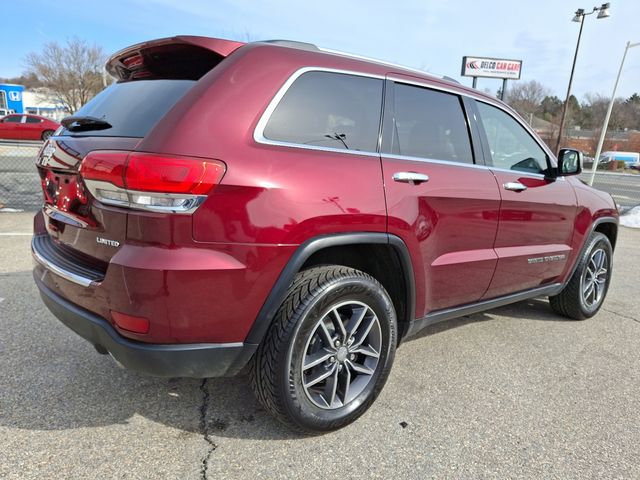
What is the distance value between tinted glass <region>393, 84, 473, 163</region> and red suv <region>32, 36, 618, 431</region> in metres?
0.01

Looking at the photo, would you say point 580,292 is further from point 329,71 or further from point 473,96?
point 329,71

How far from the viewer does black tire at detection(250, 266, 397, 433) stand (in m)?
2.17

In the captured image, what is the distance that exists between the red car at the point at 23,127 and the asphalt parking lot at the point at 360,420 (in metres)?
24.5

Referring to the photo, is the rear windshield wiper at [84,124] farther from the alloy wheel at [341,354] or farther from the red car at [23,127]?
the red car at [23,127]

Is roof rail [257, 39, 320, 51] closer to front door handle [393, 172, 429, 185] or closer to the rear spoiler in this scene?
the rear spoiler

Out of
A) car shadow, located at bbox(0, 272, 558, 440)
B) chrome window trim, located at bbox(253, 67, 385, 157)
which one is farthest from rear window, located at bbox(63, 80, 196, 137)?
car shadow, located at bbox(0, 272, 558, 440)

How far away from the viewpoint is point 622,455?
7.76 ft

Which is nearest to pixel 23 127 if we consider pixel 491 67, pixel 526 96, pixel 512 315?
pixel 491 67

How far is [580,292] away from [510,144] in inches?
62.6

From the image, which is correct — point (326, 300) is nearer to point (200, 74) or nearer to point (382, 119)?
point (382, 119)

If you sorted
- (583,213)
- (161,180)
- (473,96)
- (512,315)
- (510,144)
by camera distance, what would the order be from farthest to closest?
1. (512,315)
2. (583,213)
3. (510,144)
4. (473,96)
5. (161,180)

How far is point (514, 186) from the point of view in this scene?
128 inches

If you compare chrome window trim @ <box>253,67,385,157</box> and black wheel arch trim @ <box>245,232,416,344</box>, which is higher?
chrome window trim @ <box>253,67,385,157</box>

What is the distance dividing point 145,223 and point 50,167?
93 centimetres
